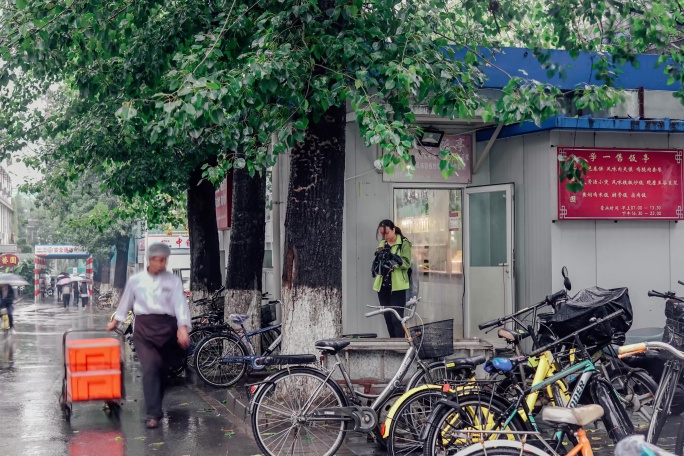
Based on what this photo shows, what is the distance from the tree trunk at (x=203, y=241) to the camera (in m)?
16.3

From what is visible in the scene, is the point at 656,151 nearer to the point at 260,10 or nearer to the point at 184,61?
the point at 260,10

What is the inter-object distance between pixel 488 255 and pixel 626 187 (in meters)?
2.19

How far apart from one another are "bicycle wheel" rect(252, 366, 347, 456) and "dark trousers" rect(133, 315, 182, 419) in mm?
1955

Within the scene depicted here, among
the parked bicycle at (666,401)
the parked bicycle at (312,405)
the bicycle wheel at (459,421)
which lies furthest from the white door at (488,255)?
the parked bicycle at (666,401)

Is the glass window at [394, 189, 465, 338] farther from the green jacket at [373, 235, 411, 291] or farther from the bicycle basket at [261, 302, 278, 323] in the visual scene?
the bicycle basket at [261, 302, 278, 323]

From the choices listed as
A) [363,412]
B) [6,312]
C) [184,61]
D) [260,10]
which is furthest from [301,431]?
[6,312]

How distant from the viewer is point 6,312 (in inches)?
892

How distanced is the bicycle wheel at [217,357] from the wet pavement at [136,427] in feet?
0.63

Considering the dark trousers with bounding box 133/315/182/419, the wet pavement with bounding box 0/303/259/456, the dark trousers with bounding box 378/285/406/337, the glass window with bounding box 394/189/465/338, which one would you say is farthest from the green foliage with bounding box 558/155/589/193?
the dark trousers with bounding box 133/315/182/419

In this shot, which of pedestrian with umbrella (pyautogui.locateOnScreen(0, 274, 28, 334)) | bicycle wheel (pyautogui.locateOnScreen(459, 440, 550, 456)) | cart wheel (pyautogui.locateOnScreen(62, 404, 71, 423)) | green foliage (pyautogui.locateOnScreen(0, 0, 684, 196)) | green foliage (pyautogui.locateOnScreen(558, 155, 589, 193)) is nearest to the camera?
bicycle wheel (pyautogui.locateOnScreen(459, 440, 550, 456))

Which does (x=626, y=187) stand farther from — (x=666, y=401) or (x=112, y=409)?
(x=112, y=409)

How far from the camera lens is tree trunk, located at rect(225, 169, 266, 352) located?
43.1 ft

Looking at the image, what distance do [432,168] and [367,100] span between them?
14.9ft

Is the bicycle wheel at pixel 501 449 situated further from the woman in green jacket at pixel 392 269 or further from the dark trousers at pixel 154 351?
the woman in green jacket at pixel 392 269
